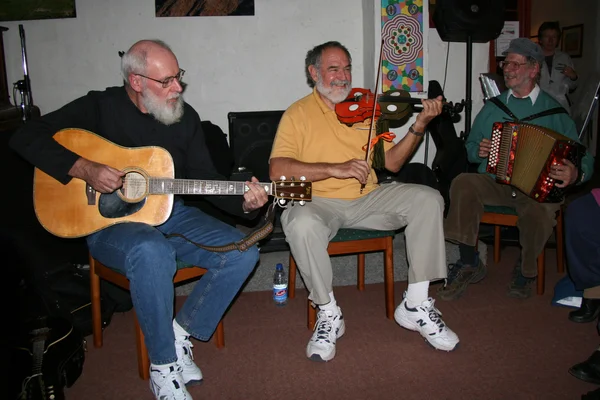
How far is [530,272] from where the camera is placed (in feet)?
9.20

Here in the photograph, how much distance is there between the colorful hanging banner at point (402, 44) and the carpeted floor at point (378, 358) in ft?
5.65

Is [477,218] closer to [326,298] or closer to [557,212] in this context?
[557,212]

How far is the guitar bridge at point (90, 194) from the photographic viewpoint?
6.82 ft

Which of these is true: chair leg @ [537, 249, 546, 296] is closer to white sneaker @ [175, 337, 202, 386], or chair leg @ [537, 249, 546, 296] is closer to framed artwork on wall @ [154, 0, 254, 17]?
white sneaker @ [175, 337, 202, 386]

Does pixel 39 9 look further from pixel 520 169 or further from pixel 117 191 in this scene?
pixel 520 169

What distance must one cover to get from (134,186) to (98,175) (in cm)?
15

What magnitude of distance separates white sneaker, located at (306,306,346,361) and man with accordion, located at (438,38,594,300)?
2.71 ft

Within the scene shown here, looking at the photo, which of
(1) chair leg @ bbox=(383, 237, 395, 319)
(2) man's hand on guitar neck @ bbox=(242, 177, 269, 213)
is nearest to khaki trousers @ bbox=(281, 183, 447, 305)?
(1) chair leg @ bbox=(383, 237, 395, 319)

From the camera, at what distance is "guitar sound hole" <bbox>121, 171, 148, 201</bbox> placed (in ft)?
6.88

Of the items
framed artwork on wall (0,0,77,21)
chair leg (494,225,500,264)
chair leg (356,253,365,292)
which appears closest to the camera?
chair leg (356,253,365,292)

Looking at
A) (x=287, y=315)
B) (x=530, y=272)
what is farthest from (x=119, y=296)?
(x=530, y=272)

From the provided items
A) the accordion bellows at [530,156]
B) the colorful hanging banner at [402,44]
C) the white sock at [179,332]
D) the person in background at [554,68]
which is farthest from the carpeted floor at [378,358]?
the person in background at [554,68]

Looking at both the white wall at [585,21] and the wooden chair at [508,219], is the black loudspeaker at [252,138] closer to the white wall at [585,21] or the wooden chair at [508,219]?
the wooden chair at [508,219]

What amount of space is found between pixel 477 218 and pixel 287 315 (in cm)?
123
